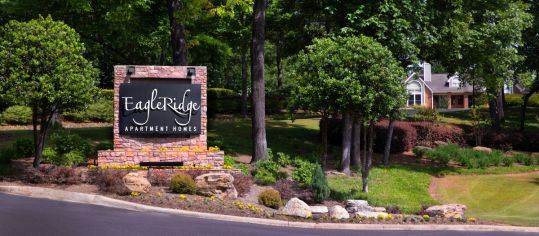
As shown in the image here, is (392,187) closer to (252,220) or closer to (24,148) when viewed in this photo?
(252,220)

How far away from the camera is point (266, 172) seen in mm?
19438

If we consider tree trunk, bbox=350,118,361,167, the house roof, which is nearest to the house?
the house roof

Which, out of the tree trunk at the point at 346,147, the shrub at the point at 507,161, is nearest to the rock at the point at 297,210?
the tree trunk at the point at 346,147

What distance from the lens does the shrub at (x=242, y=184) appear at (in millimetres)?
17531

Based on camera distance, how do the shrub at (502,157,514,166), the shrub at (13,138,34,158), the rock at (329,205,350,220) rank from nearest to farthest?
1. the rock at (329,205,350,220)
2. the shrub at (13,138,34,158)
3. the shrub at (502,157,514,166)

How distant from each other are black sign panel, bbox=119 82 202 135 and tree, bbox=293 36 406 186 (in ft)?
12.0

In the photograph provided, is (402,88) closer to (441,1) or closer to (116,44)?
(441,1)

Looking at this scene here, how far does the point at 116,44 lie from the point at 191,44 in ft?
28.7

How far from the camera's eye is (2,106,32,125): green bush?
3033 cm

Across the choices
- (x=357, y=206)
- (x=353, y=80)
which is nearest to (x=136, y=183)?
(x=357, y=206)

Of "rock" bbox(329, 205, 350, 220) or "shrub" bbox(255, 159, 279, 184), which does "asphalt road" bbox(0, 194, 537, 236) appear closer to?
"rock" bbox(329, 205, 350, 220)

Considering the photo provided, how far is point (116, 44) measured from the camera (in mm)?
30609

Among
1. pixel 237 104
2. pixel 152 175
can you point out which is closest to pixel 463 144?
pixel 237 104

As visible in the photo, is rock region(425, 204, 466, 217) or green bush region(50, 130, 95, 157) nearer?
rock region(425, 204, 466, 217)
